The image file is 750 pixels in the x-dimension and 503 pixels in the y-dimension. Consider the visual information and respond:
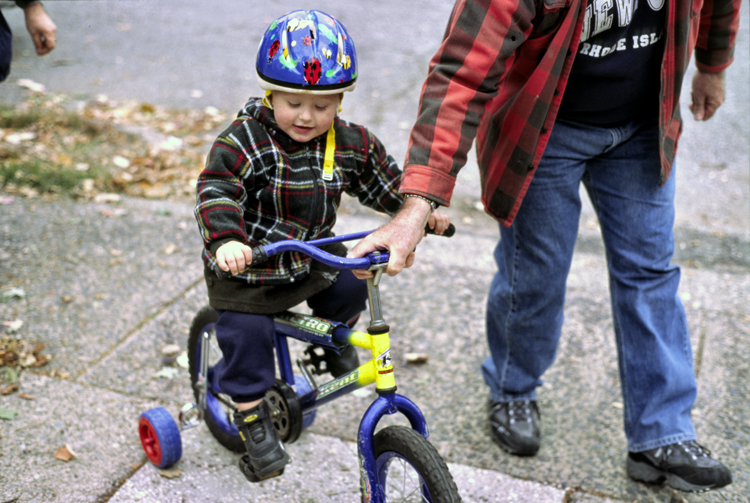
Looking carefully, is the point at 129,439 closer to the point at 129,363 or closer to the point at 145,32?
the point at 129,363

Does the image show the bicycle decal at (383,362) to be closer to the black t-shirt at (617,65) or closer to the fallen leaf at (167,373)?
the black t-shirt at (617,65)

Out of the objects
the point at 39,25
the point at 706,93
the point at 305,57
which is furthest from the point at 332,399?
the point at 39,25

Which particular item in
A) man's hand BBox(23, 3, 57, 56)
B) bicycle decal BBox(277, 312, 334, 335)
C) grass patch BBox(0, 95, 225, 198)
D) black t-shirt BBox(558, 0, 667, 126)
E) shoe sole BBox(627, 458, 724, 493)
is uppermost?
black t-shirt BBox(558, 0, 667, 126)

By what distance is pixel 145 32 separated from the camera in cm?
920

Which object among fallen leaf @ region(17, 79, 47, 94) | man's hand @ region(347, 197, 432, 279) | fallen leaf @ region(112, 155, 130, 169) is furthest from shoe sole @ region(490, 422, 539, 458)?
fallen leaf @ region(17, 79, 47, 94)

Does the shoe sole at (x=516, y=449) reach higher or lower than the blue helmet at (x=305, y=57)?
lower

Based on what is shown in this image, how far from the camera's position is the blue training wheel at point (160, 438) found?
8.41 ft

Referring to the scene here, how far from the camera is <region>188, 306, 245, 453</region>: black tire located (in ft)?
8.94

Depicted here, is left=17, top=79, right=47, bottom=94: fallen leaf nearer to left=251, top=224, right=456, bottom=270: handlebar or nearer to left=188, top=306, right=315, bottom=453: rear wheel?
left=188, top=306, right=315, bottom=453: rear wheel

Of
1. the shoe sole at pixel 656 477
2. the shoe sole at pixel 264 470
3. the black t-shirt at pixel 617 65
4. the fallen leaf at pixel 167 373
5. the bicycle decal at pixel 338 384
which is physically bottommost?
the fallen leaf at pixel 167 373

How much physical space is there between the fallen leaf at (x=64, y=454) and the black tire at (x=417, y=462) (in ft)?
4.23

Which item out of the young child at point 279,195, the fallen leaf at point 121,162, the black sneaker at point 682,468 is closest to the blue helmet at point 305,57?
the young child at point 279,195

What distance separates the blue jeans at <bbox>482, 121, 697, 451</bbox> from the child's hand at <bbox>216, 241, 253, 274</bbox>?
3.59 ft

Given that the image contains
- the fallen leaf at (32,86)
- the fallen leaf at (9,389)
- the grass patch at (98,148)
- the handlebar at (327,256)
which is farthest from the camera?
the fallen leaf at (32,86)
